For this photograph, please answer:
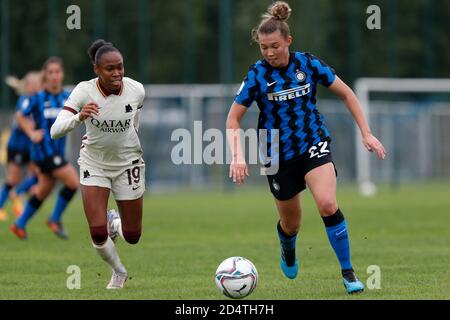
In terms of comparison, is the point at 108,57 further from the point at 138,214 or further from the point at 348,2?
the point at 348,2

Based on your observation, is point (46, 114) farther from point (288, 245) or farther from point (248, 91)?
point (248, 91)

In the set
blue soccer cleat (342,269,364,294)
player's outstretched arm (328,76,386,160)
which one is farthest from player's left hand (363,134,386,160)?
blue soccer cleat (342,269,364,294)

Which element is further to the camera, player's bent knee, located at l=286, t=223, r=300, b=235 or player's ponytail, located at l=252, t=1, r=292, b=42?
player's bent knee, located at l=286, t=223, r=300, b=235

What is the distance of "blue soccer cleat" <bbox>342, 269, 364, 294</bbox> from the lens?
7.70 m

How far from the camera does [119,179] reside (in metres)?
8.45

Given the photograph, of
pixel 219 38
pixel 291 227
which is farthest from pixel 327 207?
pixel 219 38

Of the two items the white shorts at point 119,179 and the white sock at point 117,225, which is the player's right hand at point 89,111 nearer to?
the white shorts at point 119,179

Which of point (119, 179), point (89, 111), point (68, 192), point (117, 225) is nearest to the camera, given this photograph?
point (89, 111)

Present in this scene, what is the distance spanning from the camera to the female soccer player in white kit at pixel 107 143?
26.2ft

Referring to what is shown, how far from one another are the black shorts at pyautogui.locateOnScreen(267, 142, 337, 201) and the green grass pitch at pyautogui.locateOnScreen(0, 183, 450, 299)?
768 millimetres

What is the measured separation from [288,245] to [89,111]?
2.13 m

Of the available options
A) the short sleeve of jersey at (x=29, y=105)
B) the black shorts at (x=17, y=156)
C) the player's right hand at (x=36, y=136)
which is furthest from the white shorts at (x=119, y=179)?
the black shorts at (x=17, y=156)

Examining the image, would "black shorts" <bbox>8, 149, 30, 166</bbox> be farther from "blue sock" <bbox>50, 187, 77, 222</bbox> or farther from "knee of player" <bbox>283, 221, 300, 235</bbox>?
"knee of player" <bbox>283, 221, 300, 235</bbox>

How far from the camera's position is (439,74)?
2925 centimetres
